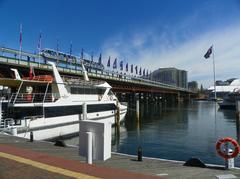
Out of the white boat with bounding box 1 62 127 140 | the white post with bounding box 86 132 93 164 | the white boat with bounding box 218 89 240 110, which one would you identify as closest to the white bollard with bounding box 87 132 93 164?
the white post with bounding box 86 132 93 164

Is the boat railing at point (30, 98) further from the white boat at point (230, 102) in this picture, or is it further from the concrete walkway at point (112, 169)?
the white boat at point (230, 102)

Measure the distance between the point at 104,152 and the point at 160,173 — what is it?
3.08m

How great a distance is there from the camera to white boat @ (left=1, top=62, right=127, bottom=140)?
22297 millimetres

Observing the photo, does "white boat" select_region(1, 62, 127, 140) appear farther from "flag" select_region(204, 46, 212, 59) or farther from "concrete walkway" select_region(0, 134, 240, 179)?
"flag" select_region(204, 46, 212, 59)

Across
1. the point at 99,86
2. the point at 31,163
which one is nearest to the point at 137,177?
the point at 31,163

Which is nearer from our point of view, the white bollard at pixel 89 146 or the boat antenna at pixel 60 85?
the white bollard at pixel 89 146

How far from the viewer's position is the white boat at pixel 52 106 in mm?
22297

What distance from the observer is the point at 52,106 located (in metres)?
24.6

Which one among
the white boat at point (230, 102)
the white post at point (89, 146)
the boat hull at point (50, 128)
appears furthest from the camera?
the white boat at point (230, 102)

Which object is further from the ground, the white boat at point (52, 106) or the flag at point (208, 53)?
the flag at point (208, 53)

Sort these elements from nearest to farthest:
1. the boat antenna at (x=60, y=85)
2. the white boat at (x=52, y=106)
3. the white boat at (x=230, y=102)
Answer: the white boat at (x=52, y=106) → the boat antenna at (x=60, y=85) → the white boat at (x=230, y=102)

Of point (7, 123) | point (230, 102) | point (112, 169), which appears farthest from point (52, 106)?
point (230, 102)

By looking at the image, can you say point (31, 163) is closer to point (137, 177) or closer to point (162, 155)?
point (137, 177)

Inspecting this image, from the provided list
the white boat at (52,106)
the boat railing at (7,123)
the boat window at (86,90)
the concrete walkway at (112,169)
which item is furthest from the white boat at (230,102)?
the concrete walkway at (112,169)
